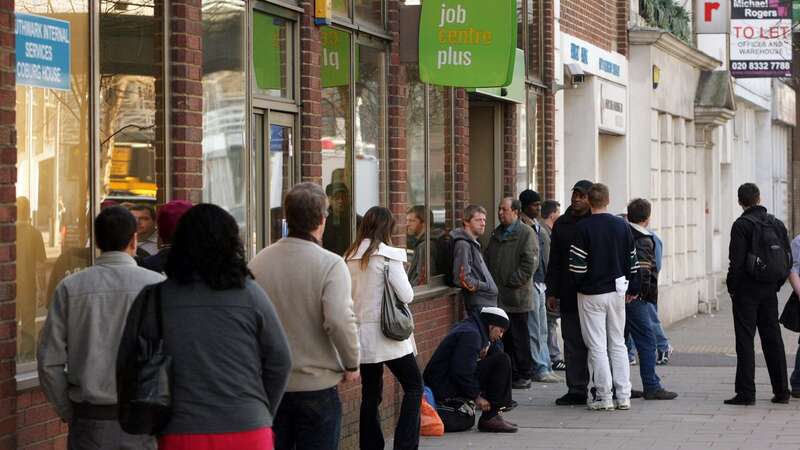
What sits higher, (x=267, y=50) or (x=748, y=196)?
(x=267, y=50)

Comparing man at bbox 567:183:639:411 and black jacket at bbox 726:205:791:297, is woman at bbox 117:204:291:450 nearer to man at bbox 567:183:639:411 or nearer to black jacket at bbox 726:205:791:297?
man at bbox 567:183:639:411

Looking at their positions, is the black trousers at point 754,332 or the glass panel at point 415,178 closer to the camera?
the black trousers at point 754,332

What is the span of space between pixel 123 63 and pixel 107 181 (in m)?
0.65

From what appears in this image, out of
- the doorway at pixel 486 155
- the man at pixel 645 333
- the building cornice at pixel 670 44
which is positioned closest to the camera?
the man at pixel 645 333

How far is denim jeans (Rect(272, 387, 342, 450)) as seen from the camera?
7148 millimetres

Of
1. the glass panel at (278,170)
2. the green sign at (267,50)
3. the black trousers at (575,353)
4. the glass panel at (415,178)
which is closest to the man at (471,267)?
the glass panel at (415,178)

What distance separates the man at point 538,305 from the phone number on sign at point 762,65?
1315cm

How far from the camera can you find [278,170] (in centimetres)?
1051

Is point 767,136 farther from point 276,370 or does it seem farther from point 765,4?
point 276,370

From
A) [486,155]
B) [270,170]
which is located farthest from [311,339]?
[486,155]

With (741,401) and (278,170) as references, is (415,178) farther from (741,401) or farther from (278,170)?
(741,401)

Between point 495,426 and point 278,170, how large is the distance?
256cm

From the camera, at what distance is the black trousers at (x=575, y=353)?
42.8ft

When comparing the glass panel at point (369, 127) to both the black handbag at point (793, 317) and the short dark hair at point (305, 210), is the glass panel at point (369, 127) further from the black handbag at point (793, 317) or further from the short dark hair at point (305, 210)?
the short dark hair at point (305, 210)
